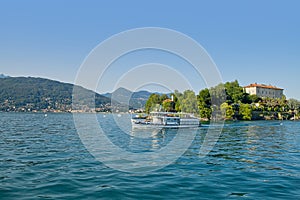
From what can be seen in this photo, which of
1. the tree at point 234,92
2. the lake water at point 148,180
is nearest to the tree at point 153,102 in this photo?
the tree at point 234,92

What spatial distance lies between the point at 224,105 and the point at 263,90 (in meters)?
74.9

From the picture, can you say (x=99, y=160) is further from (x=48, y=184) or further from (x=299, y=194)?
(x=299, y=194)

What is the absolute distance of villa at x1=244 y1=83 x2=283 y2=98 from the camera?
A: 165750 millimetres

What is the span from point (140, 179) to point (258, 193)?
5.10 metres

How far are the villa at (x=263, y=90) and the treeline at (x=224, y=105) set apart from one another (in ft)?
76.1

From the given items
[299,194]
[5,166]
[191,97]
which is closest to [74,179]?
[5,166]

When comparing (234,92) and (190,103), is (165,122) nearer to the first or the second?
(190,103)

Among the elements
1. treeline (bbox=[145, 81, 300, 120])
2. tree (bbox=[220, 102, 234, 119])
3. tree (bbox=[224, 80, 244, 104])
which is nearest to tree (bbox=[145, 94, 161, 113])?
treeline (bbox=[145, 81, 300, 120])

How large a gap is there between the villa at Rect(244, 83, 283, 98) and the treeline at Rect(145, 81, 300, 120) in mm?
23189

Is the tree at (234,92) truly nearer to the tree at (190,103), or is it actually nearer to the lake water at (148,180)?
the tree at (190,103)

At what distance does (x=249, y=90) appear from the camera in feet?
552

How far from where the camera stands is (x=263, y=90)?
169m

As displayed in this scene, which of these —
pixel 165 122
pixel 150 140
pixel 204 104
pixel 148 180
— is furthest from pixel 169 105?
pixel 148 180

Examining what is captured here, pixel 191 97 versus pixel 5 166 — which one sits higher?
pixel 191 97
